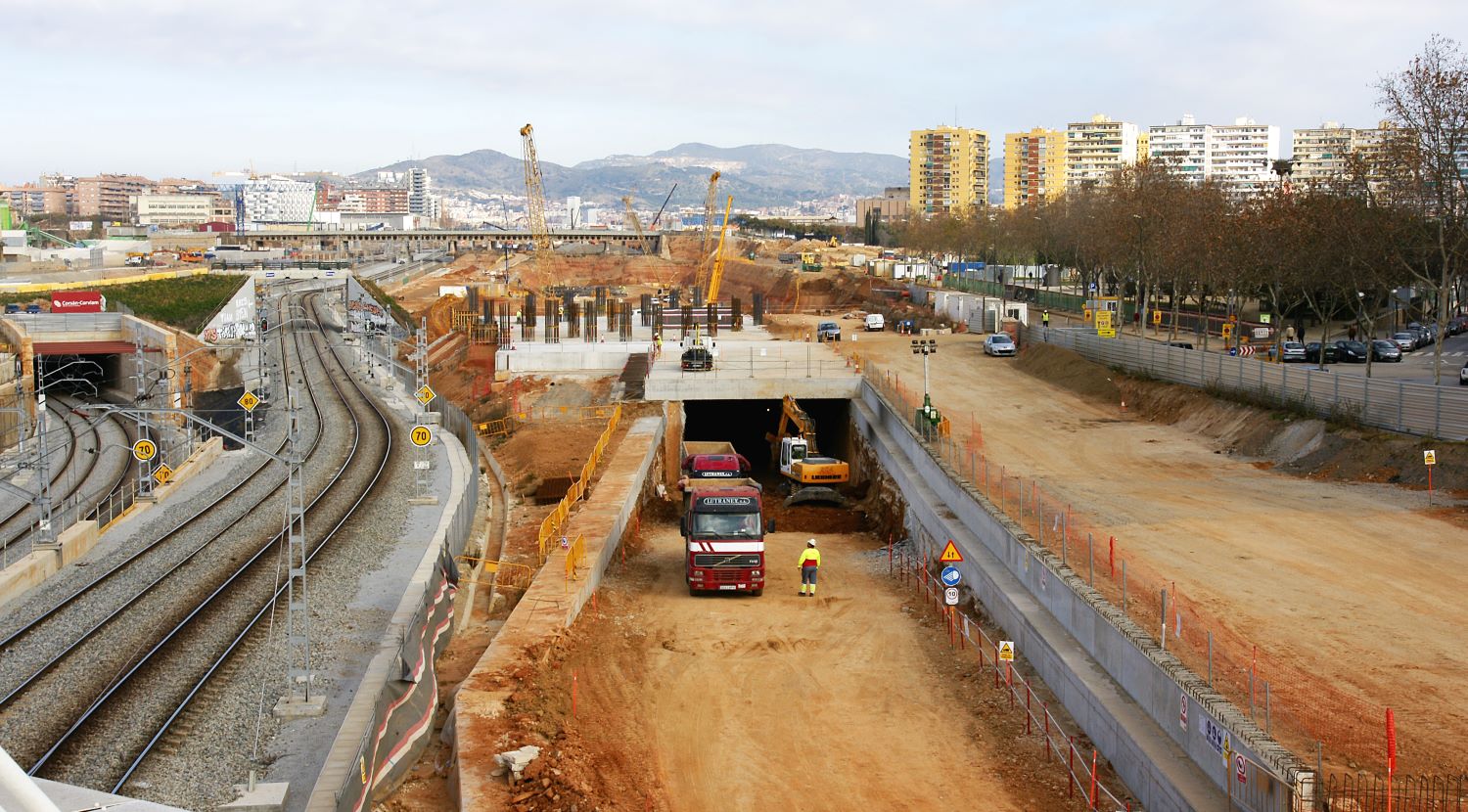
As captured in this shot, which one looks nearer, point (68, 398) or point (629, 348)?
point (629, 348)

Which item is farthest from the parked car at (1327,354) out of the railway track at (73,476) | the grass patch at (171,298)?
the grass patch at (171,298)

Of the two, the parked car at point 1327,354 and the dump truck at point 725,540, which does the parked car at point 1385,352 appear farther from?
the dump truck at point 725,540

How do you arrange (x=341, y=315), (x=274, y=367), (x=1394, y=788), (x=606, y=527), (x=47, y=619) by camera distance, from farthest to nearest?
1. (x=341, y=315)
2. (x=274, y=367)
3. (x=606, y=527)
4. (x=47, y=619)
5. (x=1394, y=788)

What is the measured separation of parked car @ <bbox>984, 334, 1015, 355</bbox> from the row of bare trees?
6.77 meters

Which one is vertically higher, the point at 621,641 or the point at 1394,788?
the point at 1394,788

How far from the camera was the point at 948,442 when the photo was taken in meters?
37.8

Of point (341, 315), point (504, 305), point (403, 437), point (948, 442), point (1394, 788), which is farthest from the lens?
point (341, 315)

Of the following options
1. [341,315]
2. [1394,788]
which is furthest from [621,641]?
[341,315]

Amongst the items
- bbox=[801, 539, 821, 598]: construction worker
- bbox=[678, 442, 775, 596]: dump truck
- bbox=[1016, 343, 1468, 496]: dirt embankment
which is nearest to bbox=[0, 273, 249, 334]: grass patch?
bbox=[1016, 343, 1468, 496]: dirt embankment

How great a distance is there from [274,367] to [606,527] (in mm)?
40012

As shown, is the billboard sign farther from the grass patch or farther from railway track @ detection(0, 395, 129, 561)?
railway track @ detection(0, 395, 129, 561)

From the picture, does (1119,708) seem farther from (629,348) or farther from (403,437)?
(629,348)

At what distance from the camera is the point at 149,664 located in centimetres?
2181

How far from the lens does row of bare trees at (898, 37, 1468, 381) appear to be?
37.8 meters
